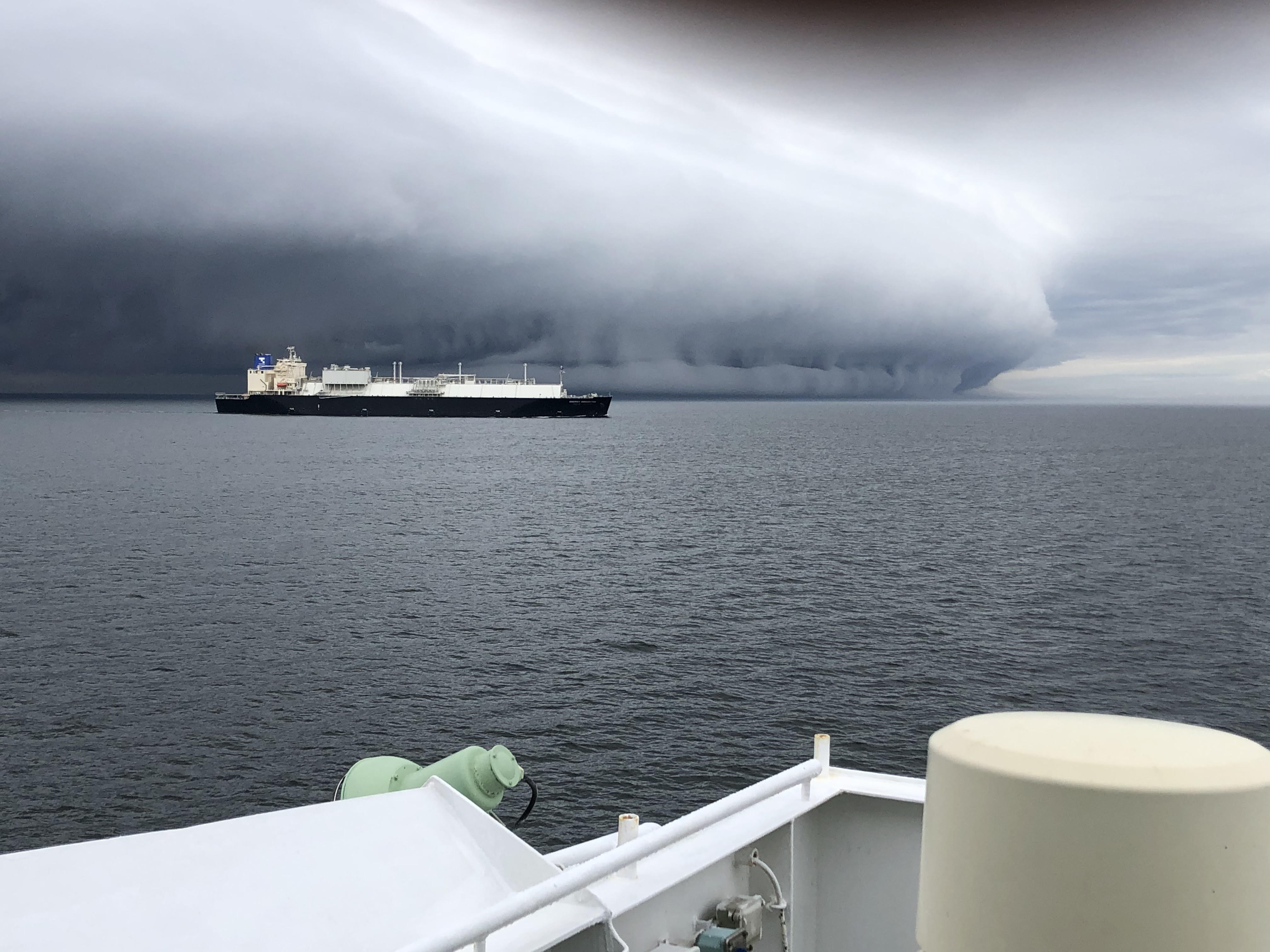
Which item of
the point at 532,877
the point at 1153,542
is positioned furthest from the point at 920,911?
the point at 1153,542

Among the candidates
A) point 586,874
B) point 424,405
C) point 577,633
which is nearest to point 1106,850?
point 586,874

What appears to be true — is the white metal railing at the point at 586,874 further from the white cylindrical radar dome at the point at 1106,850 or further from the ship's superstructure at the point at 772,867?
the white cylindrical radar dome at the point at 1106,850

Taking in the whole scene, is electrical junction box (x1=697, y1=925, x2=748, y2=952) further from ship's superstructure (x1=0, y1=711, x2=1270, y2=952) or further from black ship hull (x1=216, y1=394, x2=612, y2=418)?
black ship hull (x1=216, y1=394, x2=612, y2=418)

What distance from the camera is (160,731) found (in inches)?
873

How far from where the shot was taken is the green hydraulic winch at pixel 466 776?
796cm

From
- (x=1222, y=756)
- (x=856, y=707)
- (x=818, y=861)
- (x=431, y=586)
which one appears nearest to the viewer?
(x=1222, y=756)

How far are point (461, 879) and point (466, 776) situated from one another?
3111mm

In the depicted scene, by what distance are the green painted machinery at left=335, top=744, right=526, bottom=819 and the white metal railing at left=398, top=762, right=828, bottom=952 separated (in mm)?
2931

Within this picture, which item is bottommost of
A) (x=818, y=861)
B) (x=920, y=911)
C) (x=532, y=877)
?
(x=818, y=861)

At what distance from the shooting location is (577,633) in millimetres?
31125

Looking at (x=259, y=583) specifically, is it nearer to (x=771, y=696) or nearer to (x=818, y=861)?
(x=771, y=696)

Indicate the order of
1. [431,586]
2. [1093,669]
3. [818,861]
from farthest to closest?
[431,586], [1093,669], [818,861]

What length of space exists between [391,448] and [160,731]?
322 ft

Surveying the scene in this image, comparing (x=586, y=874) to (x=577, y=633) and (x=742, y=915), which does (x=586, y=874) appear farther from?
(x=577, y=633)
